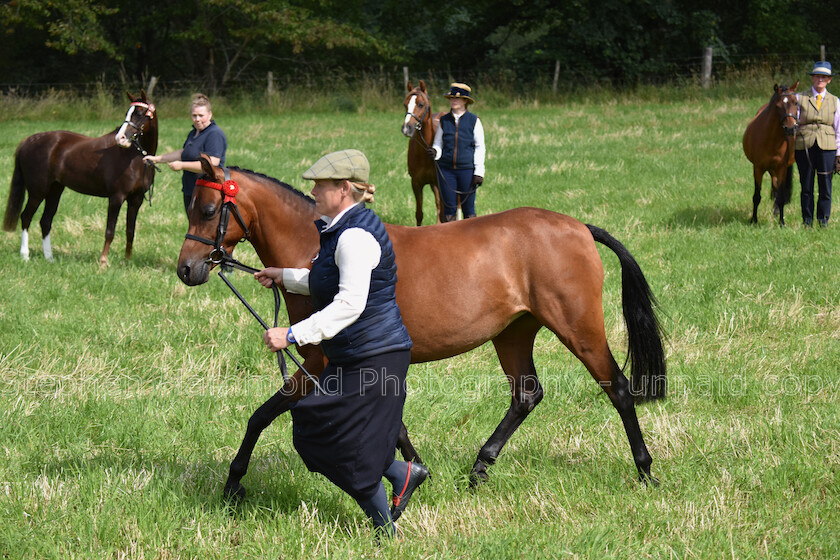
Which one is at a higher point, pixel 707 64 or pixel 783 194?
pixel 707 64

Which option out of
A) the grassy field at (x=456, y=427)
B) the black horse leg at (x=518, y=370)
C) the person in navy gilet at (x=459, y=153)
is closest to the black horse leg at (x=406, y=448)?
the grassy field at (x=456, y=427)

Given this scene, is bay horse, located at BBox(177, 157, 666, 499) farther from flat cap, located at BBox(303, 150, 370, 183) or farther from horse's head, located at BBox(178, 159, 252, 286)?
flat cap, located at BBox(303, 150, 370, 183)

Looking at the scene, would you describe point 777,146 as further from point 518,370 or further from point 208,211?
point 208,211

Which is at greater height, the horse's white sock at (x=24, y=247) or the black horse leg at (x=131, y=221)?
the black horse leg at (x=131, y=221)

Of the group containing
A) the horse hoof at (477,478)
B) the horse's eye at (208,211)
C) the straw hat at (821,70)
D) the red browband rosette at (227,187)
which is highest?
the straw hat at (821,70)

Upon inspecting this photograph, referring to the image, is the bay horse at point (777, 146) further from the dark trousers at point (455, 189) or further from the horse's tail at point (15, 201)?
the horse's tail at point (15, 201)

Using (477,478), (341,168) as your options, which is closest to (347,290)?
(341,168)

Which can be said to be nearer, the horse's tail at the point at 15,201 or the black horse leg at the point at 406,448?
the black horse leg at the point at 406,448

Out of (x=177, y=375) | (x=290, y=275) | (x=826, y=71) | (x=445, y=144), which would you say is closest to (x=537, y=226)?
(x=290, y=275)

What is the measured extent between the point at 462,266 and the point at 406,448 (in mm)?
1091

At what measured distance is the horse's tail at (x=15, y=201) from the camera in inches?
415

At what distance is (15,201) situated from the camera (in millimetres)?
10602

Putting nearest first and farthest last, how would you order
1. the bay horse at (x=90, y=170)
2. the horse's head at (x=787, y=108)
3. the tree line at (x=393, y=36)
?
the bay horse at (x=90, y=170), the horse's head at (x=787, y=108), the tree line at (x=393, y=36)

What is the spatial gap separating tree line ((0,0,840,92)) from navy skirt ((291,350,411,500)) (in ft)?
92.4
